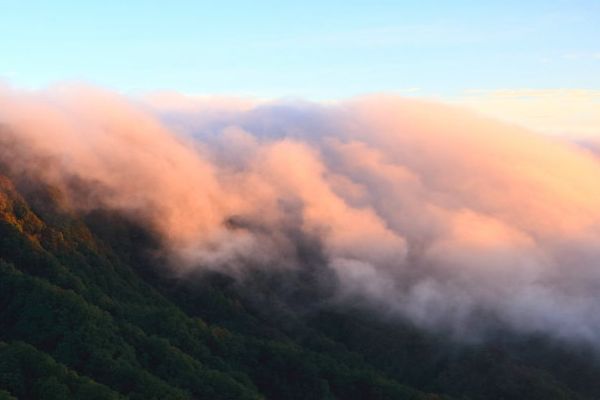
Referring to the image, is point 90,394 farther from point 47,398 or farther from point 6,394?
point 6,394

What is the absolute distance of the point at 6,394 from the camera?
180125mm

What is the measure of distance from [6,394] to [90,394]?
25095mm

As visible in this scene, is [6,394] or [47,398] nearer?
[6,394]

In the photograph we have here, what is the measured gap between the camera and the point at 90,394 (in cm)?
19912

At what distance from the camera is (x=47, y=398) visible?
646ft

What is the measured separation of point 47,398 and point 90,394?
11.4 metres

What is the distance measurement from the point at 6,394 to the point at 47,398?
18.2 metres

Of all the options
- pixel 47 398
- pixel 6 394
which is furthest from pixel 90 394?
pixel 6 394

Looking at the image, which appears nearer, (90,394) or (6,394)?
(6,394)
